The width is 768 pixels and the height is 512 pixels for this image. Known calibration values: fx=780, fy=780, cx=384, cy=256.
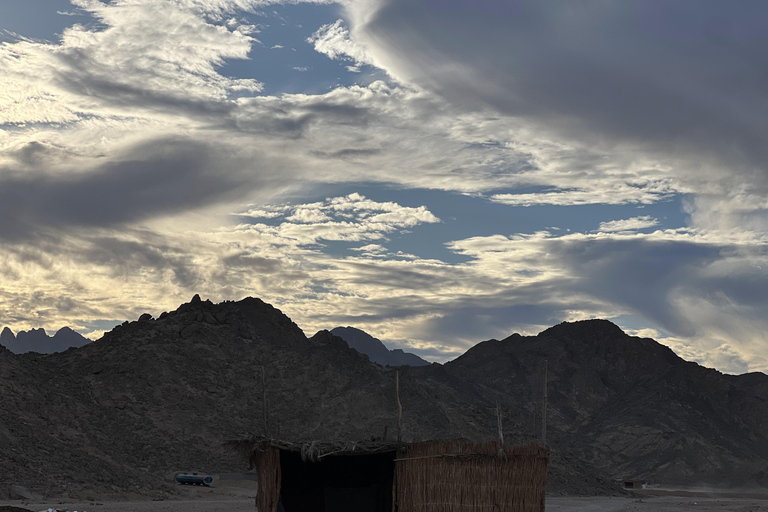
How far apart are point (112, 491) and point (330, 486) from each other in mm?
27024

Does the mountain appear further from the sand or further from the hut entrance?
the hut entrance

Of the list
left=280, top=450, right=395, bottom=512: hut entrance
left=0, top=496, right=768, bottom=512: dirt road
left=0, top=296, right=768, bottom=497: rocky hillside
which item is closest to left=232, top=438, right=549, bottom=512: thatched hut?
left=280, top=450, right=395, bottom=512: hut entrance

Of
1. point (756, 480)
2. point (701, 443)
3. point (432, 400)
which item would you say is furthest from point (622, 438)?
point (432, 400)

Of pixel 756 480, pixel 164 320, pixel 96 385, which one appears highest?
pixel 164 320

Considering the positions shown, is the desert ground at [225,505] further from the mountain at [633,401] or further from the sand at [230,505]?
the mountain at [633,401]

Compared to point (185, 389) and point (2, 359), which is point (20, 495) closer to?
point (2, 359)

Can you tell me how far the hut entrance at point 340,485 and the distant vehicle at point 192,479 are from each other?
34633 mm

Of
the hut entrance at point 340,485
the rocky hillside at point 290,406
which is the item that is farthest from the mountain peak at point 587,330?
the hut entrance at point 340,485

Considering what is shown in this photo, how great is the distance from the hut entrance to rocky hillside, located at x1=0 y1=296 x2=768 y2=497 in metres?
4.00

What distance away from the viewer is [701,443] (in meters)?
105

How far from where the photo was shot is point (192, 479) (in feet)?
171

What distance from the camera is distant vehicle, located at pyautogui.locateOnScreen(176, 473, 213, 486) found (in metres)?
52.2

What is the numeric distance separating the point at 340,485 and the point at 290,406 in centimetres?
5455

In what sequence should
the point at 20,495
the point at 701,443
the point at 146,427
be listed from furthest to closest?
the point at 701,443
the point at 146,427
the point at 20,495
